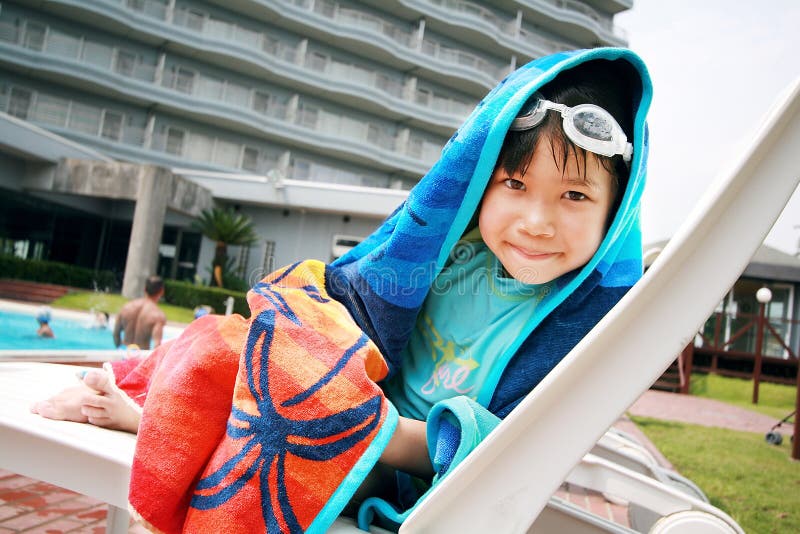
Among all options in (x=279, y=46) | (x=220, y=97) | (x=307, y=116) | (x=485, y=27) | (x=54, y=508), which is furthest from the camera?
(x=485, y=27)

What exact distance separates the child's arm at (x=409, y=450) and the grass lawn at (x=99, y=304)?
14.0 m

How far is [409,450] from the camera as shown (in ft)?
3.03

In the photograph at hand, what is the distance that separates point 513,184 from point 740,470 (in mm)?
4386

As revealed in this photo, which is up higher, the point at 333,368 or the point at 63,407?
the point at 333,368

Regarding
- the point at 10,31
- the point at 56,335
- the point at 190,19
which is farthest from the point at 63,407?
the point at 190,19

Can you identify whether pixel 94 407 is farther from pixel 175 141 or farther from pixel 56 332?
pixel 175 141

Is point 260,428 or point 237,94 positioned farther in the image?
point 237,94

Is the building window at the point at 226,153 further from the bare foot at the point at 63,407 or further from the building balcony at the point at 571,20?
the bare foot at the point at 63,407

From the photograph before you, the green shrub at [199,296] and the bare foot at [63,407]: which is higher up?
the bare foot at [63,407]

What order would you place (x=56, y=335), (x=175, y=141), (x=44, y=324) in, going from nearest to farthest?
1. (x=44, y=324)
2. (x=56, y=335)
3. (x=175, y=141)

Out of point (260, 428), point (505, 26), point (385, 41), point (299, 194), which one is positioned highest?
point (505, 26)


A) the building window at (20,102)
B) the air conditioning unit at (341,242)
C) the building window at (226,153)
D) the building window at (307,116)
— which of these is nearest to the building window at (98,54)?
the building window at (20,102)

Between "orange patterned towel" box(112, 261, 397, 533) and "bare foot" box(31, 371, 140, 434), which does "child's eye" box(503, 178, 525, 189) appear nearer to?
"orange patterned towel" box(112, 261, 397, 533)

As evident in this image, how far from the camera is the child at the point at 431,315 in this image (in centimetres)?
81
